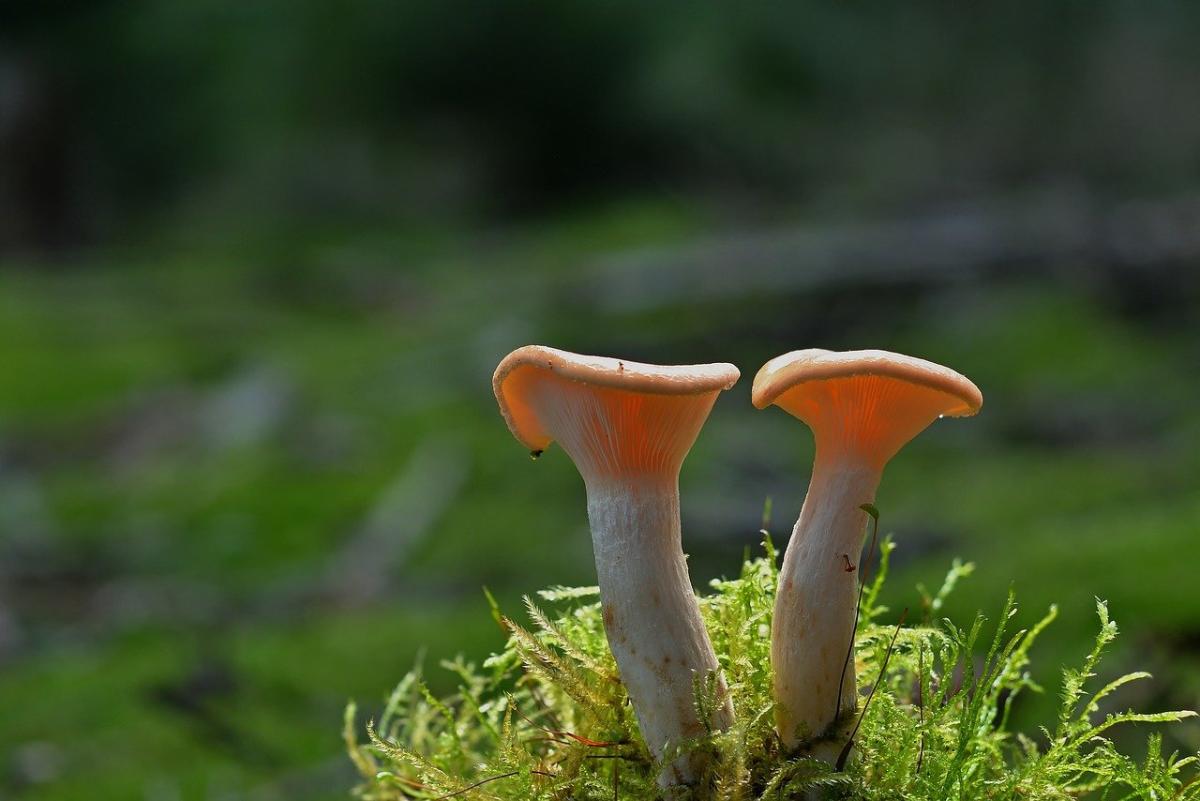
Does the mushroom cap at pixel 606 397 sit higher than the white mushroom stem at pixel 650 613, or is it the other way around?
the mushroom cap at pixel 606 397

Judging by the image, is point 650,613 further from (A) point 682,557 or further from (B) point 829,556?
(B) point 829,556

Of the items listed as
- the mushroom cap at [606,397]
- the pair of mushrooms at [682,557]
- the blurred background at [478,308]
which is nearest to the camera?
the mushroom cap at [606,397]

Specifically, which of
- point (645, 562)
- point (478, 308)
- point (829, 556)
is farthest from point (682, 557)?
point (478, 308)

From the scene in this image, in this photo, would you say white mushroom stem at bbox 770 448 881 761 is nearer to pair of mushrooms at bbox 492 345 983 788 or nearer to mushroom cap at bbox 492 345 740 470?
pair of mushrooms at bbox 492 345 983 788

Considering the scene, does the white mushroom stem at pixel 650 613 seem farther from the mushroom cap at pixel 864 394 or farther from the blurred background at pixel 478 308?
the blurred background at pixel 478 308

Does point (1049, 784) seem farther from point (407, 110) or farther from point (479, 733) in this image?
point (407, 110)

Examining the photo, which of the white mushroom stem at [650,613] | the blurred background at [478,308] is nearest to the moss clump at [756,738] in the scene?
the white mushroom stem at [650,613]

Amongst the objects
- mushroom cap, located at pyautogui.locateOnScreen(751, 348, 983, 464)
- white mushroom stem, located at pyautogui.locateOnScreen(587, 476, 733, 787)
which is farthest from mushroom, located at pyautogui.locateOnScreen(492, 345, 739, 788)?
mushroom cap, located at pyautogui.locateOnScreen(751, 348, 983, 464)

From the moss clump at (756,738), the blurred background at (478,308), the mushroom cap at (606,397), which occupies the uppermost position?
the blurred background at (478,308)
